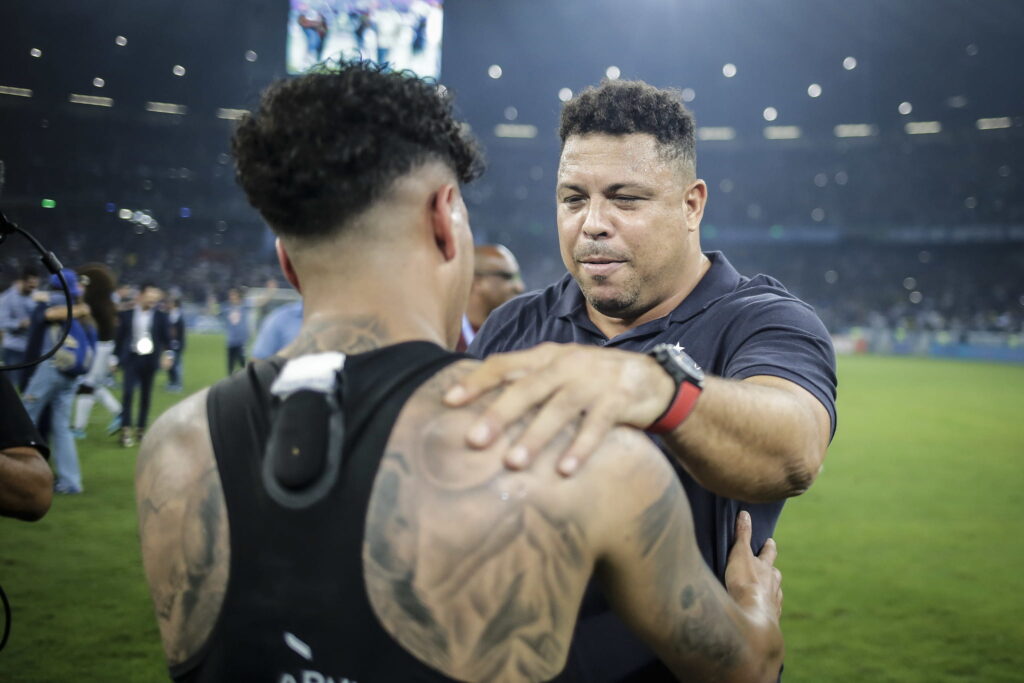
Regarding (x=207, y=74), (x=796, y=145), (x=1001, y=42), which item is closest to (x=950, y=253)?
(x=796, y=145)

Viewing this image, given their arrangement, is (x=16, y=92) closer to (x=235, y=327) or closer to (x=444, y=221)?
(x=235, y=327)

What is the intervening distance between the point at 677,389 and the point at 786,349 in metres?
0.75

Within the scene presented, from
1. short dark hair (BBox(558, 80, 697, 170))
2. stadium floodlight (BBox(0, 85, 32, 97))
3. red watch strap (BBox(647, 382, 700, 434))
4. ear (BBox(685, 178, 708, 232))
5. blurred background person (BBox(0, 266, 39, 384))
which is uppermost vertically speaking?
stadium floodlight (BBox(0, 85, 32, 97))

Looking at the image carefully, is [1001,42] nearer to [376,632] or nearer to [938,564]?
[938,564]

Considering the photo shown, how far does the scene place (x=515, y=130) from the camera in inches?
2084

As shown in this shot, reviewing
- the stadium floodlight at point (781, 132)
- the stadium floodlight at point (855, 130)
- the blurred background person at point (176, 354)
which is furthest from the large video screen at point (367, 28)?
the stadium floodlight at point (855, 130)

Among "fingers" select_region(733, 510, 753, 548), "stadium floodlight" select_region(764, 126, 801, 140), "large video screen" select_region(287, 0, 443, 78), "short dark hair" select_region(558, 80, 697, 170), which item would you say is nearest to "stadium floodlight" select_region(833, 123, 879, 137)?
"stadium floodlight" select_region(764, 126, 801, 140)

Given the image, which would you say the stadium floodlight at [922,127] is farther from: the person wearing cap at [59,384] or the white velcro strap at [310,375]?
the white velcro strap at [310,375]

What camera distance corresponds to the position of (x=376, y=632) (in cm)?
131

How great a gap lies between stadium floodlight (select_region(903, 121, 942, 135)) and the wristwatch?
5360cm

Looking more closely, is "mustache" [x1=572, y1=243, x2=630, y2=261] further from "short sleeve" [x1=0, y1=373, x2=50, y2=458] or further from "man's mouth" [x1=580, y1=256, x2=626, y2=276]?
"short sleeve" [x1=0, y1=373, x2=50, y2=458]

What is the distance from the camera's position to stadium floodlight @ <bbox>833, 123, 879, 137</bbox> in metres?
49.1

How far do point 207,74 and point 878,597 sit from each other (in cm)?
3890

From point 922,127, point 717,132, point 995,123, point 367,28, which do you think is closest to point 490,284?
point 367,28
